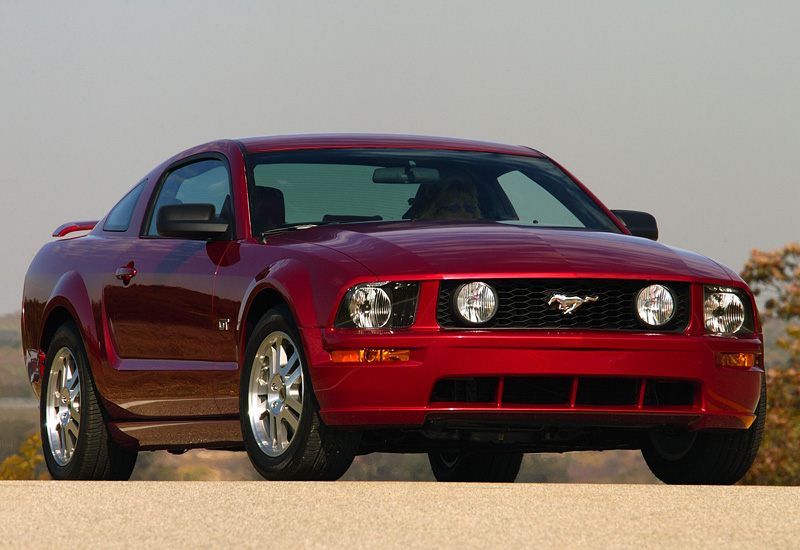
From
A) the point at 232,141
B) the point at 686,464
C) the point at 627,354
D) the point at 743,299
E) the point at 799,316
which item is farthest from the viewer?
the point at 799,316

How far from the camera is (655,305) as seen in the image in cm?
660

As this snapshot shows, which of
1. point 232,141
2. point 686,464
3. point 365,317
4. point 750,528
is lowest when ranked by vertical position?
point 686,464

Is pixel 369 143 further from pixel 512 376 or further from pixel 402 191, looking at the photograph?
pixel 512 376

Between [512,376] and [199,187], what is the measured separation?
280 cm

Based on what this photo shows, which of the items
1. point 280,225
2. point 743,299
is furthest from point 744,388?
point 280,225

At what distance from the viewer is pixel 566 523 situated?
5.16 metres

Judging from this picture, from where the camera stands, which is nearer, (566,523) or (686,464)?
(566,523)

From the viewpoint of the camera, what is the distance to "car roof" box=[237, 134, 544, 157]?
8102 millimetres

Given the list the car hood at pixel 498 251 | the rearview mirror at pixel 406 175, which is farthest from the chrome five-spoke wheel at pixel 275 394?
the rearview mirror at pixel 406 175

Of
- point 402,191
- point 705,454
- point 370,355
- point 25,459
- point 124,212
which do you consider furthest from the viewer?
point 25,459

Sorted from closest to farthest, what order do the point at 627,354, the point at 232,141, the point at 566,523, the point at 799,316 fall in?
the point at 566,523 < the point at 627,354 < the point at 232,141 < the point at 799,316

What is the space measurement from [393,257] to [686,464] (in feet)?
6.25

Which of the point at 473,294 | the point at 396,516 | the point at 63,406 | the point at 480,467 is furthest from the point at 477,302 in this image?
the point at 480,467

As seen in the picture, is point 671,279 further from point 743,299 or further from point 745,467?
point 745,467
